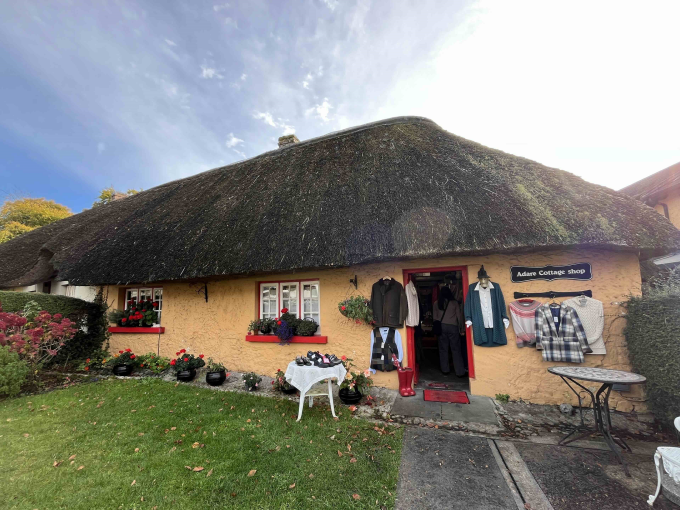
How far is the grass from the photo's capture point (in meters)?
2.63

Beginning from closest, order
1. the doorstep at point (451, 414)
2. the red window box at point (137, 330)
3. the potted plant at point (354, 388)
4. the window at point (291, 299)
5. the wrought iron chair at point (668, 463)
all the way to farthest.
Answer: the wrought iron chair at point (668, 463), the doorstep at point (451, 414), the potted plant at point (354, 388), the window at point (291, 299), the red window box at point (137, 330)

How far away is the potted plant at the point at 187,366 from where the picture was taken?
6.13 metres

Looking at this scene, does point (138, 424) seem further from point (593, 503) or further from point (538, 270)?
point (538, 270)

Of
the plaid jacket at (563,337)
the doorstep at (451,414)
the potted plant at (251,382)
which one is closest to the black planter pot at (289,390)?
the potted plant at (251,382)

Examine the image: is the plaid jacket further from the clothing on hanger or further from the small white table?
the small white table

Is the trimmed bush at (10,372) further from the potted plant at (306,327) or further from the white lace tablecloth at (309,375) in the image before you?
the white lace tablecloth at (309,375)

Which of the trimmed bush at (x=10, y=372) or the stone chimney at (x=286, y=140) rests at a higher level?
the stone chimney at (x=286, y=140)

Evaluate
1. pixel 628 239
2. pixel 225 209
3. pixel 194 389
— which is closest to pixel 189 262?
pixel 225 209

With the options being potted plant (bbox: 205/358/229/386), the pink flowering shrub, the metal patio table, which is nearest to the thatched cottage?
potted plant (bbox: 205/358/229/386)

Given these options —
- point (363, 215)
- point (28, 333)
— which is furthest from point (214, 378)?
point (363, 215)

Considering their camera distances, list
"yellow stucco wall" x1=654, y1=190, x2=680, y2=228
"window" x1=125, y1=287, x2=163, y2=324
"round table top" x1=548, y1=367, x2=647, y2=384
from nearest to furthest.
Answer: "round table top" x1=548, y1=367, x2=647, y2=384, "window" x1=125, y1=287, x2=163, y2=324, "yellow stucco wall" x1=654, y1=190, x2=680, y2=228

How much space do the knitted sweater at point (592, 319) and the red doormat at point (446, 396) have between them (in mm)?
2109

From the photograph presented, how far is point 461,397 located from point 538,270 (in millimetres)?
2538

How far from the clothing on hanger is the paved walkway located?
1.44m
